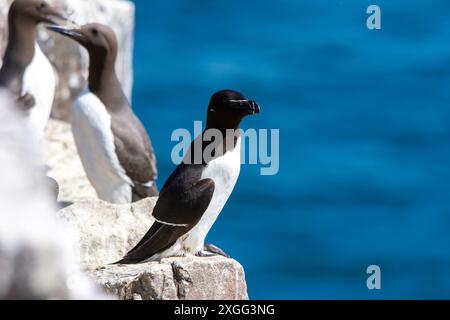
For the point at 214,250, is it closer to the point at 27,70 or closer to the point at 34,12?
the point at 27,70

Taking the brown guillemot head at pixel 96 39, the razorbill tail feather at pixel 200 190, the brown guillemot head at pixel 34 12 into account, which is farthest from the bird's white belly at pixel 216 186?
the brown guillemot head at pixel 34 12

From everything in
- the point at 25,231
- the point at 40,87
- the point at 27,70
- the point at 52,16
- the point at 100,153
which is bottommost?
the point at 25,231

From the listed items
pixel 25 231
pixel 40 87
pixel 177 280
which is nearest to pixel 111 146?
pixel 40 87

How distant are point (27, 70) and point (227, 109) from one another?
10.2 ft

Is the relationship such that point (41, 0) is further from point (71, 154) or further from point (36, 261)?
point (36, 261)

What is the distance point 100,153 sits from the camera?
908 cm

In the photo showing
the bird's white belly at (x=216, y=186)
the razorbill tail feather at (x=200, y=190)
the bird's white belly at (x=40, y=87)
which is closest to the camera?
the razorbill tail feather at (x=200, y=190)

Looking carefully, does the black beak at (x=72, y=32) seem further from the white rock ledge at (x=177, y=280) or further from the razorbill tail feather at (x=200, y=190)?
the white rock ledge at (x=177, y=280)

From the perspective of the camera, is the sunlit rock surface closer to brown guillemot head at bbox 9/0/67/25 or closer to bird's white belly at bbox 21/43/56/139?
bird's white belly at bbox 21/43/56/139

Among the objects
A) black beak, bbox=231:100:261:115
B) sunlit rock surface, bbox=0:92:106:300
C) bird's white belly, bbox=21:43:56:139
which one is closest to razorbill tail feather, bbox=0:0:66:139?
bird's white belly, bbox=21:43:56:139

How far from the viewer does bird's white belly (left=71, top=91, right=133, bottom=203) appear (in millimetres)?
9047

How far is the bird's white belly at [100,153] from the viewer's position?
905cm

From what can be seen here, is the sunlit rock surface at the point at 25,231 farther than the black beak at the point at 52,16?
No
